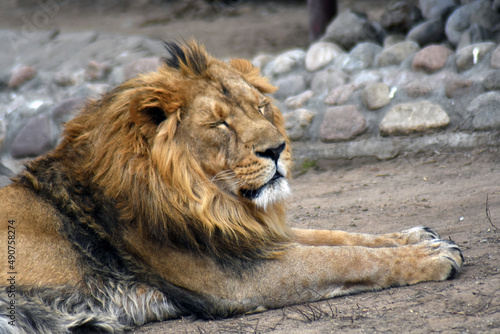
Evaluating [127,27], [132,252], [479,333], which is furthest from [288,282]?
[127,27]

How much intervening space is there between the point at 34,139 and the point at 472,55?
4.82 m

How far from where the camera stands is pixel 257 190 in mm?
2980

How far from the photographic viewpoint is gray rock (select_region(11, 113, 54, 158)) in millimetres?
6688

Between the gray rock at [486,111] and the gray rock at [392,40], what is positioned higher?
the gray rock at [392,40]

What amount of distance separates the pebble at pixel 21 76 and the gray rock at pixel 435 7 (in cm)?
493

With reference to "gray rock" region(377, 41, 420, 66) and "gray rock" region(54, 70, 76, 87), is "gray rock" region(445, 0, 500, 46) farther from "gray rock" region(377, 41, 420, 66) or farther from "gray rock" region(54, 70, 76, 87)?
"gray rock" region(54, 70, 76, 87)

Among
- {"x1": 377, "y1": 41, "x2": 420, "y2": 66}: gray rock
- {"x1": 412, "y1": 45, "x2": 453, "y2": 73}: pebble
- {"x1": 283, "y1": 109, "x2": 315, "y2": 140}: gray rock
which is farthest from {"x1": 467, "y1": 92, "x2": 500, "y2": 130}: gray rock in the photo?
{"x1": 283, "y1": 109, "x2": 315, "y2": 140}: gray rock

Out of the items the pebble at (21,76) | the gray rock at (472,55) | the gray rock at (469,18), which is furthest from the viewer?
the pebble at (21,76)

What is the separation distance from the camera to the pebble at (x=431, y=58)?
554cm

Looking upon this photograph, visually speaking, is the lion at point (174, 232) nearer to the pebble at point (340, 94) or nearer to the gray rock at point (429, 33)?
the pebble at point (340, 94)

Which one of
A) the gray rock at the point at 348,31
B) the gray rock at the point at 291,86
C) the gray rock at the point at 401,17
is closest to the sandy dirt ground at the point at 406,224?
the gray rock at the point at 291,86

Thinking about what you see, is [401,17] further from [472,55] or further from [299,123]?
[299,123]

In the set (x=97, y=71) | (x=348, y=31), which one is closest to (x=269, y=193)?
(x=348, y=31)

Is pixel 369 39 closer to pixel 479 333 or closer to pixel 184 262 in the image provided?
pixel 184 262
